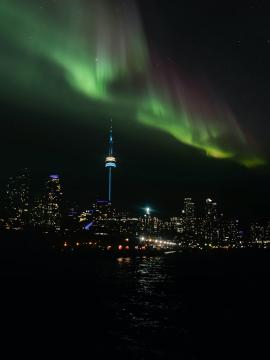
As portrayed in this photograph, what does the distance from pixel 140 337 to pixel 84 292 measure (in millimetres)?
33062

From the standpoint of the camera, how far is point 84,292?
65688mm

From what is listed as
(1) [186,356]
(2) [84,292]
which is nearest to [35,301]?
(2) [84,292]

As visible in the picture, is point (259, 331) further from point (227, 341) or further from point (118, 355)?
point (118, 355)

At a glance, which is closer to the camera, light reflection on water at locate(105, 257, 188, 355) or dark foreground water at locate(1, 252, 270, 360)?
dark foreground water at locate(1, 252, 270, 360)

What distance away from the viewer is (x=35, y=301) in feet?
179

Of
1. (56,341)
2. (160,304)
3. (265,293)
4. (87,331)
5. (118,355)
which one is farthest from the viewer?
(265,293)

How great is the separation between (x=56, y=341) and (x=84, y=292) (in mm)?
33742

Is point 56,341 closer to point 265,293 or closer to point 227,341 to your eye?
point 227,341

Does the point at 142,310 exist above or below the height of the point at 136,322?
below

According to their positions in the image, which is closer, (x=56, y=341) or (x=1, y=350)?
(x=1, y=350)

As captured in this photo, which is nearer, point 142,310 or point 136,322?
point 136,322

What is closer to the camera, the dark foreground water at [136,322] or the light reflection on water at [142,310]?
the dark foreground water at [136,322]

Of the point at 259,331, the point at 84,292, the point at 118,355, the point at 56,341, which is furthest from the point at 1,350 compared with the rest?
the point at 84,292

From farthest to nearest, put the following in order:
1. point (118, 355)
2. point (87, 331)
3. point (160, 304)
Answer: point (160, 304) → point (87, 331) → point (118, 355)
